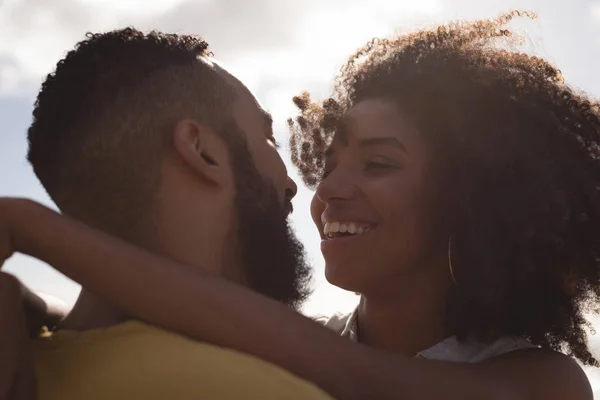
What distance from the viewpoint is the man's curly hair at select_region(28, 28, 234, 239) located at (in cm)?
269

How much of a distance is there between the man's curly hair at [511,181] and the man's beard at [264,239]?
0.95 metres

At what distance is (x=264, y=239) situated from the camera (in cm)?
300

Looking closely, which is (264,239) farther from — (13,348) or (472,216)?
(472,216)

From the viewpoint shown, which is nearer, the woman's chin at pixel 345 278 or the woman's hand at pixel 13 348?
the woman's hand at pixel 13 348

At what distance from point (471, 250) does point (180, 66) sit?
170 cm

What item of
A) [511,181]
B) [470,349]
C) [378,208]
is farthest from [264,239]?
[511,181]

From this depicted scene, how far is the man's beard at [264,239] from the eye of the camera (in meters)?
2.90

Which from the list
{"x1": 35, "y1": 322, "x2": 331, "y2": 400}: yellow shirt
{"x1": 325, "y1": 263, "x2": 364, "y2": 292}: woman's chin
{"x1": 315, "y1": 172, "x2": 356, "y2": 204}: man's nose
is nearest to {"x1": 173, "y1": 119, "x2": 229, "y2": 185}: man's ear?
{"x1": 35, "y1": 322, "x2": 331, "y2": 400}: yellow shirt

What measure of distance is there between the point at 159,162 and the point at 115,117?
245 mm

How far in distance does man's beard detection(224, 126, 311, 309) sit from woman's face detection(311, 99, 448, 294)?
1.36 ft

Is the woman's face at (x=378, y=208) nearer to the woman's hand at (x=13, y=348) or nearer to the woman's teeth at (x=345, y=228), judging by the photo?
the woman's teeth at (x=345, y=228)

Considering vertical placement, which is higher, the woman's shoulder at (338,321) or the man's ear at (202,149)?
the man's ear at (202,149)

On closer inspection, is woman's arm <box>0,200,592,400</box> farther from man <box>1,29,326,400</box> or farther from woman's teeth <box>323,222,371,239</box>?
woman's teeth <box>323,222,371,239</box>

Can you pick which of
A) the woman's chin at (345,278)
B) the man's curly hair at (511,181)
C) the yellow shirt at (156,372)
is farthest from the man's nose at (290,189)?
the yellow shirt at (156,372)
